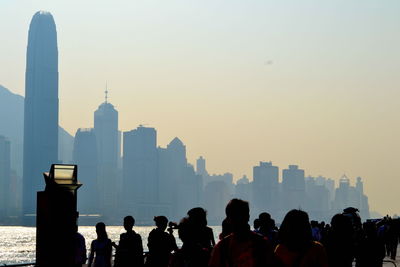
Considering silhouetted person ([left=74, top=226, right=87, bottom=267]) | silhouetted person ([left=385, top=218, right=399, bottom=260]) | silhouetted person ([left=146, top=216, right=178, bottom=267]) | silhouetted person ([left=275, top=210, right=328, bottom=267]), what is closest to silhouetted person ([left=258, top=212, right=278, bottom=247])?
silhouetted person ([left=146, top=216, right=178, bottom=267])

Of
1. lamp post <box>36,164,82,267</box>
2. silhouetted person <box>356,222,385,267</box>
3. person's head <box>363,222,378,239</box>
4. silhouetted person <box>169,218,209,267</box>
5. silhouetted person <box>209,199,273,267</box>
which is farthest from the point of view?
person's head <box>363,222,378,239</box>

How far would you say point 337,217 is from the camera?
1023 centimetres

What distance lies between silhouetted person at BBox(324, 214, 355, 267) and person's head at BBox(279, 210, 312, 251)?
2634 millimetres

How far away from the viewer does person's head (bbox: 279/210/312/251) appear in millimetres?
7570

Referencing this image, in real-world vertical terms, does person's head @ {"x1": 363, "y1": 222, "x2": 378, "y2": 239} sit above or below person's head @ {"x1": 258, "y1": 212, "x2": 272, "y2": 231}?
below

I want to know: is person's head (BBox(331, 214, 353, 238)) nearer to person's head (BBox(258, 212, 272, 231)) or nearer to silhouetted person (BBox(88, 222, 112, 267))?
person's head (BBox(258, 212, 272, 231))

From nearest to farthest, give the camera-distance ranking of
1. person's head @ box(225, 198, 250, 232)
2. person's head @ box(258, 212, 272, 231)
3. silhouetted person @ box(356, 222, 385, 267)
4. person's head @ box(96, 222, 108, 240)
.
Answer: person's head @ box(225, 198, 250, 232) → silhouetted person @ box(356, 222, 385, 267) → person's head @ box(258, 212, 272, 231) → person's head @ box(96, 222, 108, 240)

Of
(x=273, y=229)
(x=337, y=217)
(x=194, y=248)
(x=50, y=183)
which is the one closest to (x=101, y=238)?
(x=273, y=229)

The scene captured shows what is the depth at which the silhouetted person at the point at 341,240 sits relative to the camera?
1021 cm

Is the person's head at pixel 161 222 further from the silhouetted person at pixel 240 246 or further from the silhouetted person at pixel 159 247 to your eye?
the silhouetted person at pixel 240 246

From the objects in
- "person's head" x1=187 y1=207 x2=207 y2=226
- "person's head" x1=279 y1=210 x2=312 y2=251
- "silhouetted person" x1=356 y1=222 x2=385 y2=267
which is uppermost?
"person's head" x1=187 y1=207 x2=207 y2=226

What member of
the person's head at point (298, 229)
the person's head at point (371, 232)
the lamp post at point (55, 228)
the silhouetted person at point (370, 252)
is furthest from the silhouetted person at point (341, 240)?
the person's head at point (371, 232)

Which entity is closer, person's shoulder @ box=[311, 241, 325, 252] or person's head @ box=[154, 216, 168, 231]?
person's shoulder @ box=[311, 241, 325, 252]

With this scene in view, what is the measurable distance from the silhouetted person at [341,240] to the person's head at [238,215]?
292 cm
